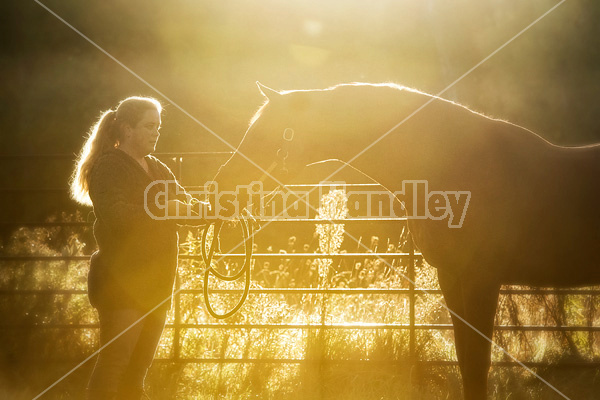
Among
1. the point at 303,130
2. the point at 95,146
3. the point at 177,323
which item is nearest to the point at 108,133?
the point at 95,146

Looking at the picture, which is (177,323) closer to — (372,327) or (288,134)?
(372,327)

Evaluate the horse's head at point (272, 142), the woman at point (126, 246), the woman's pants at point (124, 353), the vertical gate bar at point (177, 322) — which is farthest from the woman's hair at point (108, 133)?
the vertical gate bar at point (177, 322)

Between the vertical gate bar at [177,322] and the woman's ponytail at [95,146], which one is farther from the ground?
the woman's ponytail at [95,146]

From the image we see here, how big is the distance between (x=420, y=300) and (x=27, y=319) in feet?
12.0

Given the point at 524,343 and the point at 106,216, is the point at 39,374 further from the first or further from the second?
the point at 524,343

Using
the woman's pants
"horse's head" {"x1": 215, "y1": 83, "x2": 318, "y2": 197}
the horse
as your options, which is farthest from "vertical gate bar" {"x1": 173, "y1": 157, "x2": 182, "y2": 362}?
the horse

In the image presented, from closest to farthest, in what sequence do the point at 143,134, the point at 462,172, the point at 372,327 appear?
the point at 143,134 → the point at 462,172 → the point at 372,327

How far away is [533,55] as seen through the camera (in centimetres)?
1201

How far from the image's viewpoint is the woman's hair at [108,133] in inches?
118

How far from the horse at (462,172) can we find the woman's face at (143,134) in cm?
43

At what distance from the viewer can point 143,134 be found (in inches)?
118

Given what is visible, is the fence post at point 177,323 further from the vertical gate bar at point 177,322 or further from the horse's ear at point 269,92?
the horse's ear at point 269,92

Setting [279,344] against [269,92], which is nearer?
[269,92]

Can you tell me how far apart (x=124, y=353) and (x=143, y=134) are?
113 centimetres
